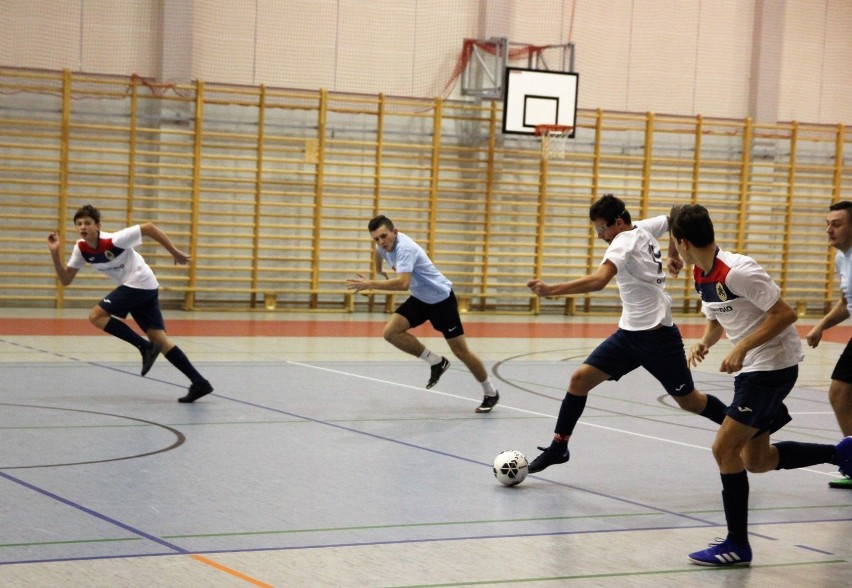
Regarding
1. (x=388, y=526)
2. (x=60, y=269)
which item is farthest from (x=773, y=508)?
(x=60, y=269)

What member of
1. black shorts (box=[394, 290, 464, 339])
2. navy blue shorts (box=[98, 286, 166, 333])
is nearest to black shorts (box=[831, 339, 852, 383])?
black shorts (box=[394, 290, 464, 339])

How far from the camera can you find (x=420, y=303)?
9930 millimetres

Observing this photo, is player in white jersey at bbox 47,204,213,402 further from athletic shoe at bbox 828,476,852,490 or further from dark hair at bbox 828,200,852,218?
dark hair at bbox 828,200,852,218

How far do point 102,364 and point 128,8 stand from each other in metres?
7.68

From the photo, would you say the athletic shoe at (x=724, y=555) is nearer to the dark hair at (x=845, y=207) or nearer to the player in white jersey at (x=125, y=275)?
the dark hair at (x=845, y=207)

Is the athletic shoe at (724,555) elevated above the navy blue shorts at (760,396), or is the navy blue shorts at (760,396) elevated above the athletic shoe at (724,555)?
the navy blue shorts at (760,396)

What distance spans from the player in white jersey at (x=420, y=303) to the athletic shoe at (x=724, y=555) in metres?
4.39

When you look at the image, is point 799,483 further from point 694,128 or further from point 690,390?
point 694,128

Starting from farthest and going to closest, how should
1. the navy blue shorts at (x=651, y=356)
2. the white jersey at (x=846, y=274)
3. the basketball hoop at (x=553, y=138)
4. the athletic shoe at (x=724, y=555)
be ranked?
the basketball hoop at (x=553, y=138) → the white jersey at (x=846, y=274) → the navy blue shorts at (x=651, y=356) → the athletic shoe at (x=724, y=555)

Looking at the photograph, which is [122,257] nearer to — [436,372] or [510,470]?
[436,372]

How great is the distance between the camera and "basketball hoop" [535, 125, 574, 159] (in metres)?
18.4

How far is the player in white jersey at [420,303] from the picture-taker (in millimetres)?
9562

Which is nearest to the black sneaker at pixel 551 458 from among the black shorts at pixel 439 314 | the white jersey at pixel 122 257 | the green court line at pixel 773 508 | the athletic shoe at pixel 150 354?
the green court line at pixel 773 508

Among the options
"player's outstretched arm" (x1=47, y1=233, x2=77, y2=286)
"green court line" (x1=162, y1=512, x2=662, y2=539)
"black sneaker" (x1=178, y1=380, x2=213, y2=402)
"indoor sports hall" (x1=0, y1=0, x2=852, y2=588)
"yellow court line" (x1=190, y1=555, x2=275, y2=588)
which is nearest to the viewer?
"yellow court line" (x1=190, y1=555, x2=275, y2=588)
